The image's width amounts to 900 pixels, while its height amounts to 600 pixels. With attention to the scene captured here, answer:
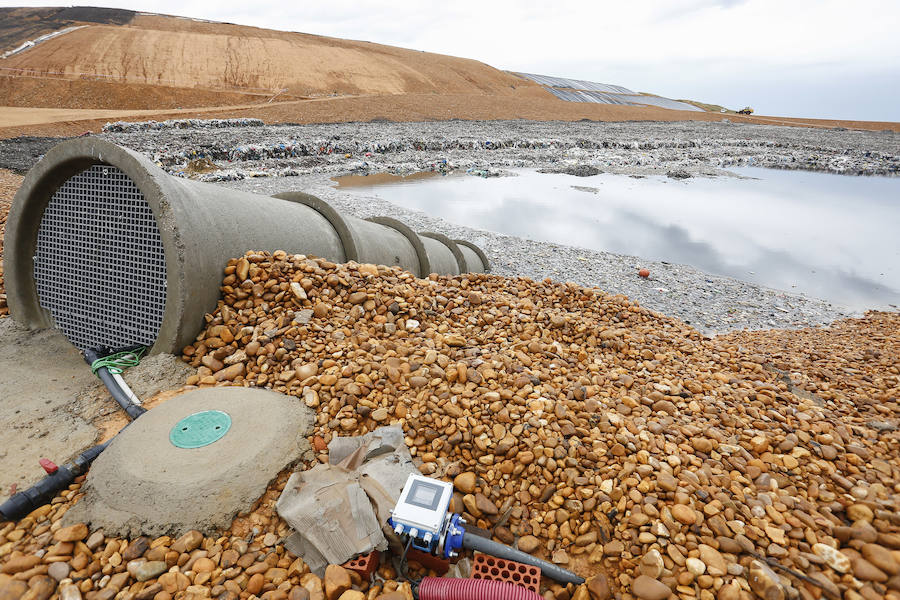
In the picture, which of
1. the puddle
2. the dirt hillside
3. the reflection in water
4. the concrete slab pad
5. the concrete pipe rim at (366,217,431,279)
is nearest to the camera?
the concrete slab pad

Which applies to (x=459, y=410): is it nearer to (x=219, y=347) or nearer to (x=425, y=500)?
(x=425, y=500)

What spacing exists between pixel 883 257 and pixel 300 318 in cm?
1448

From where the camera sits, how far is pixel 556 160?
76.5 feet

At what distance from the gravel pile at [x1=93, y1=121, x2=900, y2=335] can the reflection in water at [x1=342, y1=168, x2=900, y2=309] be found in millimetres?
1204

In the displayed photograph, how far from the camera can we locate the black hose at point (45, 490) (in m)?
2.28

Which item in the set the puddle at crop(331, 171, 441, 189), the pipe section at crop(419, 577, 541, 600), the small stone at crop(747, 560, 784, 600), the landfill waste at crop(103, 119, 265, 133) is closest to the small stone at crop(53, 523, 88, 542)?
the pipe section at crop(419, 577, 541, 600)

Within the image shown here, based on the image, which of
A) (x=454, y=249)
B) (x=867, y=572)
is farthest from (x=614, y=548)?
(x=454, y=249)

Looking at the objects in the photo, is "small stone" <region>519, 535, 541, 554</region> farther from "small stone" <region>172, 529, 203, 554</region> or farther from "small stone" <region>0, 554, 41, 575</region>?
"small stone" <region>0, 554, 41, 575</region>

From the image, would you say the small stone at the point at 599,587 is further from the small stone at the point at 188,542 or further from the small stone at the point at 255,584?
the small stone at the point at 188,542

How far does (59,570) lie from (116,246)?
250 centimetres

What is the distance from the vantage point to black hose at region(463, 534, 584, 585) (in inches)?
84.8

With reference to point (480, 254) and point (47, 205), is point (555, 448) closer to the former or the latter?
point (47, 205)

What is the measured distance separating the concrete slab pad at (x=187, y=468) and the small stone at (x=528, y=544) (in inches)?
54.0

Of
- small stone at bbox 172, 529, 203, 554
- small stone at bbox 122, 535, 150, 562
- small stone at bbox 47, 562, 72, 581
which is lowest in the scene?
small stone at bbox 47, 562, 72, 581
